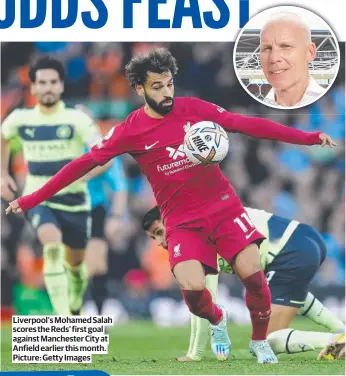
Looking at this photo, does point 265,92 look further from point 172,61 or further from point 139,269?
point 139,269

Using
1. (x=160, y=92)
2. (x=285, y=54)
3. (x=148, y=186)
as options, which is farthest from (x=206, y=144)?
(x=285, y=54)

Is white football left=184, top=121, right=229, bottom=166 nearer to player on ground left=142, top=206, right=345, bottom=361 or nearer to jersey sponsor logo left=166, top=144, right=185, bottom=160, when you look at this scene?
jersey sponsor logo left=166, top=144, right=185, bottom=160

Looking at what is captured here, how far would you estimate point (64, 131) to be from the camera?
25.7ft

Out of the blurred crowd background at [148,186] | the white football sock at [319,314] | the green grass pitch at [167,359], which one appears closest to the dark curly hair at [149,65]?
the blurred crowd background at [148,186]

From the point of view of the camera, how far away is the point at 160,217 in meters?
7.70

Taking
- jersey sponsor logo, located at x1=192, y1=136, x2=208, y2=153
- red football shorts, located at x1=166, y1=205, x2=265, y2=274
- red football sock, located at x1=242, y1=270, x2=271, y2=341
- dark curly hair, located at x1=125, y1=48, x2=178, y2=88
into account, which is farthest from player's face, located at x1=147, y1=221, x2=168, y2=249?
dark curly hair, located at x1=125, y1=48, x2=178, y2=88

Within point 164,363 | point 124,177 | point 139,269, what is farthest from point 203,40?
point 164,363

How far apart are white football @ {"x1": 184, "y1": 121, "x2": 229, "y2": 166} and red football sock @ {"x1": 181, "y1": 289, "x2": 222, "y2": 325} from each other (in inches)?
39.6

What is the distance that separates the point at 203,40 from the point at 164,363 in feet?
8.49

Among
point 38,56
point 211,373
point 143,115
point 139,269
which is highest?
point 38,56

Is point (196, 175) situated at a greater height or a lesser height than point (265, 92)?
lesser

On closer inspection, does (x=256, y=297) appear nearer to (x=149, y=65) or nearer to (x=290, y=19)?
(x=149, y=65)

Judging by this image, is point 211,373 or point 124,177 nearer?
point 211,373

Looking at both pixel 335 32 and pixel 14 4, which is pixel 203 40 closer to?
pixel 335 32
